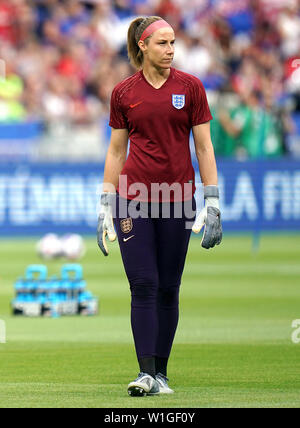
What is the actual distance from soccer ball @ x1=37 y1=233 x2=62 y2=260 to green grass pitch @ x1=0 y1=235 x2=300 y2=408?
4.45ft

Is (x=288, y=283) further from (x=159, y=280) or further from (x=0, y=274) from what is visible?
(x=159, y=280)

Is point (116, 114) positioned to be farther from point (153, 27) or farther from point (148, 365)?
point (148, 365)

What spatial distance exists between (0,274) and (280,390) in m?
10.9

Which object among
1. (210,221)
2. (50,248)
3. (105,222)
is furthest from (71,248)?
(210,221)

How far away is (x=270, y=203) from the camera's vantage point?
2302 cm

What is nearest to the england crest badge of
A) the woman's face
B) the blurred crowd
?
the woman's face

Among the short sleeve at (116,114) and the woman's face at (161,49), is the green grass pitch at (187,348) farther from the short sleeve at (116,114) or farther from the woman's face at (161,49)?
the woman's face at (161,49)

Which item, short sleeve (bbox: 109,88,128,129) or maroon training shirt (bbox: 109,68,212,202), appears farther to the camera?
short sleeve (bbox: 109,88,128,129)

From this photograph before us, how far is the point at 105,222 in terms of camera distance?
8062mm

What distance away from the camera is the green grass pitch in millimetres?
7645

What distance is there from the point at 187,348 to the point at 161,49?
12.0 ft

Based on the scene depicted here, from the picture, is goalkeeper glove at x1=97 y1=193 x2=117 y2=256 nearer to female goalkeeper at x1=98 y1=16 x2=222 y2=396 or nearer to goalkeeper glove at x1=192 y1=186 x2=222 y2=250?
female goalkeeper at x1=98 y1=16 x2=222 y2=396
